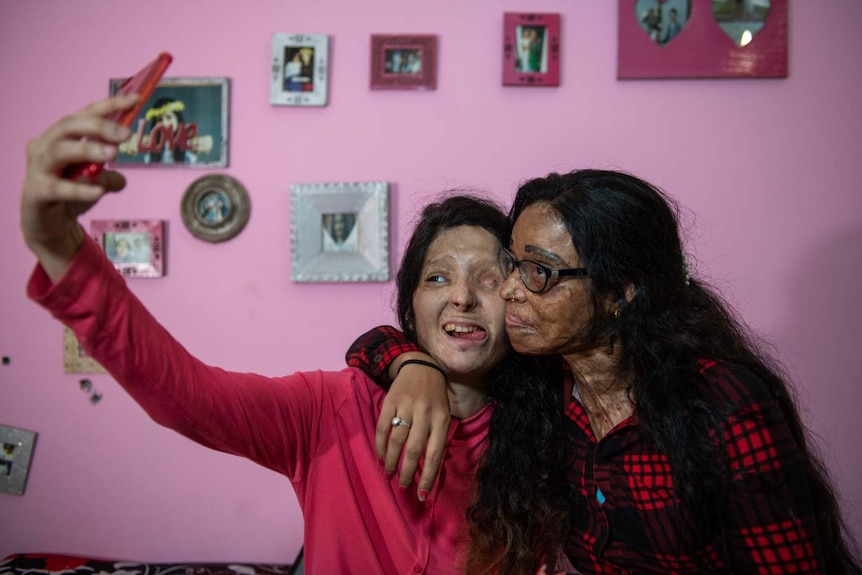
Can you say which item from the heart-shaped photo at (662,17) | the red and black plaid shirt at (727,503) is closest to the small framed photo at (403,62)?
the heart-shaped photo at (662,17)

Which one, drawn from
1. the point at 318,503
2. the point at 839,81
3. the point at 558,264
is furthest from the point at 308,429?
the point at 839,81

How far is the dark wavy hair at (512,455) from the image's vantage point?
4.10ft

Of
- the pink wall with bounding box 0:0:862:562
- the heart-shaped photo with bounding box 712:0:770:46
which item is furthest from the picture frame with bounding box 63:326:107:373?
the heart-shaped photo with bounding box 712:0:770:46

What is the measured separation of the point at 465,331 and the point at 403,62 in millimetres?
1291

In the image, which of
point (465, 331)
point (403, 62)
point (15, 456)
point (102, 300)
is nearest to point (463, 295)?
point (465, 331)

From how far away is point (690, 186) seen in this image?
86.7 inches

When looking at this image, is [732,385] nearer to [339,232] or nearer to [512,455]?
[512,455]

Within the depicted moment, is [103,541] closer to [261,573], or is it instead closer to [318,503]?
[261,573]

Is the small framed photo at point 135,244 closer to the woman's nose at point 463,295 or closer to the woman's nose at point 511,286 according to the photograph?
the woman's nose at point 463,295

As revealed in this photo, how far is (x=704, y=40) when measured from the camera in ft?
7.13

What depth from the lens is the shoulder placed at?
1.02 m

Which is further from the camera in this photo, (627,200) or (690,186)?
(690,186)

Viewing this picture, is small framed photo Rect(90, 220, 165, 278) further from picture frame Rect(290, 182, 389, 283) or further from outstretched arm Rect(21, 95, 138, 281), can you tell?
outstretched arm Rect(21, 95, 138, 281)

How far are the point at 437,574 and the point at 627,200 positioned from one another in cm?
85
